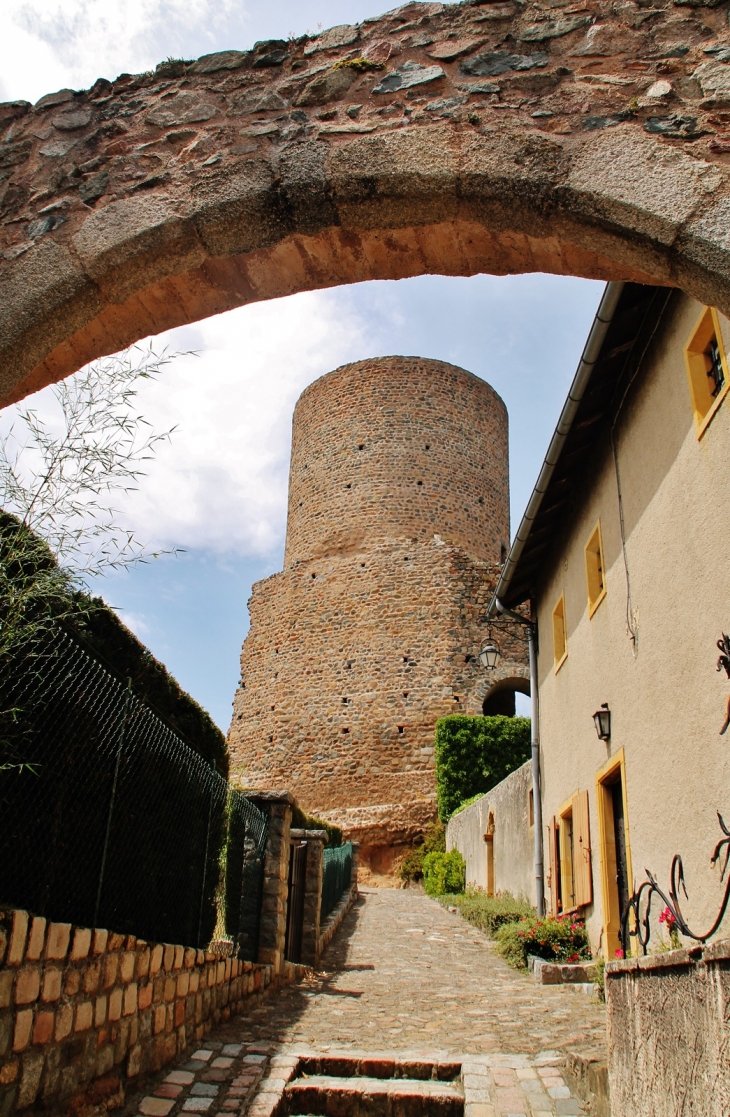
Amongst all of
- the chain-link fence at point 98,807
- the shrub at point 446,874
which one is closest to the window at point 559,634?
the chain-link fence at point 98,807

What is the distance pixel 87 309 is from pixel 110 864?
8.90 ft

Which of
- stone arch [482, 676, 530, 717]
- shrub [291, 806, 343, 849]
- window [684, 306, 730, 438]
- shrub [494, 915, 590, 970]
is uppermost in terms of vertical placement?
stone arch [482, 676, 530, 717]

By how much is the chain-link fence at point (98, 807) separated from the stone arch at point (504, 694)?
49.0 ft

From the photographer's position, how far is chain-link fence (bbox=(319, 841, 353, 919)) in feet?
32.6

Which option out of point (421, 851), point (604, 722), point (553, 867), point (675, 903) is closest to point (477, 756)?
point (421, 851)

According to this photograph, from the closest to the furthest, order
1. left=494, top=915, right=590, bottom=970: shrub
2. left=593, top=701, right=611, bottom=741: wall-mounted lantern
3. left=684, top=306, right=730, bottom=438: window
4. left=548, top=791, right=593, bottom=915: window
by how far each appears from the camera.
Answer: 1. left=684, top=306, right=730, bottom=438: window
2. left=593, top=701, right=611, bottom=741: wall-mounted lantern
3. left=494, top=915, right=590, bottom=970: shrub
4. left=548, top=791, right=593, bottom=915: window

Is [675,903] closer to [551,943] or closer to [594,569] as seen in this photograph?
[551,943]

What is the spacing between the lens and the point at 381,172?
115 inches

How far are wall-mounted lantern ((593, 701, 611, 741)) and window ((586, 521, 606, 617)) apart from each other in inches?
40.5

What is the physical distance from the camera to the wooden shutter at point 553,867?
9.45m

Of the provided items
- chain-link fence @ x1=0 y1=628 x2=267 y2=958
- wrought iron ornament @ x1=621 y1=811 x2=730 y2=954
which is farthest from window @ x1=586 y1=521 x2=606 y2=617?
chain-link fence @ x1=0 y1=628 x2=267 y2=958

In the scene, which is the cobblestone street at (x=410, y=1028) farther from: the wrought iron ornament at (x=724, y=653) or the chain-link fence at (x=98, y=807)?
the wrought iron ornament at (x=724, y=653)

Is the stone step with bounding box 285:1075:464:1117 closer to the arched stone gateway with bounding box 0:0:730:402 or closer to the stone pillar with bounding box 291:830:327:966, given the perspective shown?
the arched stone gateway with bounding box 0:0:730:402

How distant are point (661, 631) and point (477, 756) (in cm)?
1275
